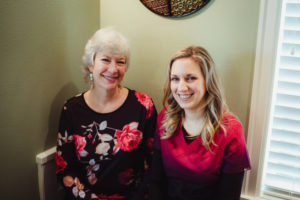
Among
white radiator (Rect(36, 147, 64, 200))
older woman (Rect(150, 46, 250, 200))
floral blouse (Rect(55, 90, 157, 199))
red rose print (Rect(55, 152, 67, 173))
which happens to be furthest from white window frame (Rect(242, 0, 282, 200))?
white radiator (Rect(36, 147, 64, 200))

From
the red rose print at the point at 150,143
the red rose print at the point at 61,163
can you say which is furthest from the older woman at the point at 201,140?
the red rose print at the point at 61,163

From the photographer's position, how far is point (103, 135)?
49.3 inches

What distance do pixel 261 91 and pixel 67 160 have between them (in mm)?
1084

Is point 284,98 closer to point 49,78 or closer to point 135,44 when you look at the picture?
point 135,44

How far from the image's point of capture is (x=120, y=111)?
1.29 meters

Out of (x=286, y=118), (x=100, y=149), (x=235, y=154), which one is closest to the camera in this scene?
(x=235, y=154)

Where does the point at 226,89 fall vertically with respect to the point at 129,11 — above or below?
below

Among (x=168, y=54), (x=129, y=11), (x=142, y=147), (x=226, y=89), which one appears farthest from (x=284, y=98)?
(x=129, y=11)

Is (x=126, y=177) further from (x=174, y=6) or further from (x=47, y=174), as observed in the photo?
(x=174, y=6)

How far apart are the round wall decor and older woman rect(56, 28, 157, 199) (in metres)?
0.31

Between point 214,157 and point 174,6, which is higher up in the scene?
point 174,6

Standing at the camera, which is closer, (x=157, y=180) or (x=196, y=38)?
(x=157, y=180)

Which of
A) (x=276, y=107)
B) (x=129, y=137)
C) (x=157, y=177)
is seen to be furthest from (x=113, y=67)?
(x=276, y=107)

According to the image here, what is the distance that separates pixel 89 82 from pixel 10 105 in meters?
0.41
